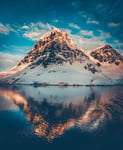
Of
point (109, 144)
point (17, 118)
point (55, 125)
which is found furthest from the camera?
point (17, 118)

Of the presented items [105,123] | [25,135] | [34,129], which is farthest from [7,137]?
[105,123]

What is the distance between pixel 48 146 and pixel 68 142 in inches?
173

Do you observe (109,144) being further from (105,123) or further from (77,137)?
(105,123)

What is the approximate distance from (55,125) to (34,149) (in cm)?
1657

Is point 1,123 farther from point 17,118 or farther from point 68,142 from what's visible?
point 68,142

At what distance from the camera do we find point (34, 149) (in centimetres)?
3288

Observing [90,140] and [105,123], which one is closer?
[90,140]

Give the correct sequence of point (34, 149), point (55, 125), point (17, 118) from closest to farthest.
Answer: point (34, 149), point (55, 125), point (17, 118)

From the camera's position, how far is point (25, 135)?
4006 centimetres

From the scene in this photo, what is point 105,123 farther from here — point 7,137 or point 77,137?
point 7,137

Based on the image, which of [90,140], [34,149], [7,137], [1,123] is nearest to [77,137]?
[90,140]

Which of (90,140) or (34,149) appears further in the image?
(90,140)

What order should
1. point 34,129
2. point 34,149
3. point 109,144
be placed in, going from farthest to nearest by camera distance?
point 34,129, point 109,144, point 34,149

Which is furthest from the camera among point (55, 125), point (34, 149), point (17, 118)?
point (17, 118)
